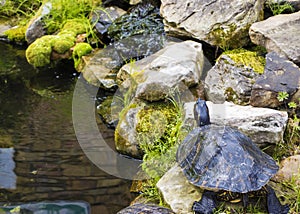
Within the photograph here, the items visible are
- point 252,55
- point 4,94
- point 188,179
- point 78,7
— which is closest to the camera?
point 188,179

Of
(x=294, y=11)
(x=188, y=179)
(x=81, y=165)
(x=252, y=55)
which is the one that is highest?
(x=294, y=11)

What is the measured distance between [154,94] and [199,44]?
111 cm

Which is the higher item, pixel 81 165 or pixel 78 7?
pixel 78 7

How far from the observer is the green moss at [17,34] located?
25.8ft

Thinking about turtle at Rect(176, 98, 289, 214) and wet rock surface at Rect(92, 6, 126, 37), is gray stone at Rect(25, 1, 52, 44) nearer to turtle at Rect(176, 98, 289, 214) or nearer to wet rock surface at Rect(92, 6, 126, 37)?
wet rock surface at Rect(92, 6, 126, 37)

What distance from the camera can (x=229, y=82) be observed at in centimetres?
446

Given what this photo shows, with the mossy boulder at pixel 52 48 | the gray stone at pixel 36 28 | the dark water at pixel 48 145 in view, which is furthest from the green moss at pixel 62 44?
the gray stone at pixel 36 28

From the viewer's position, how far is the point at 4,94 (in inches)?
232

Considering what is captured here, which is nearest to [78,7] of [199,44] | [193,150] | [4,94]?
[4,94]

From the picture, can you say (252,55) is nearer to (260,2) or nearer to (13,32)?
(260,2)

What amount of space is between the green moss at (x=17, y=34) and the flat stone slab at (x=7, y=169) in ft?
12.8

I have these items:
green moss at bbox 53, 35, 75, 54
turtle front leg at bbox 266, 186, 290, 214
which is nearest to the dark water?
green moss at bbox 53, 35, 75, 54

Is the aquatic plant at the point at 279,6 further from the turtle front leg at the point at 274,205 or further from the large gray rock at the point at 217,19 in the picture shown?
the turtle front leg at the point at 274,205

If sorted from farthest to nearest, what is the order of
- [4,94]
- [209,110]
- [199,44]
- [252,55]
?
[4,94]
[199,44]
[252,55]
[209,110]
